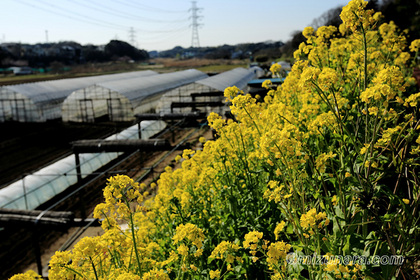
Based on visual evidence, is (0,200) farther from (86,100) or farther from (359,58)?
(86,100)

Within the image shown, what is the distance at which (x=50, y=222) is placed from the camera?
6734 mm

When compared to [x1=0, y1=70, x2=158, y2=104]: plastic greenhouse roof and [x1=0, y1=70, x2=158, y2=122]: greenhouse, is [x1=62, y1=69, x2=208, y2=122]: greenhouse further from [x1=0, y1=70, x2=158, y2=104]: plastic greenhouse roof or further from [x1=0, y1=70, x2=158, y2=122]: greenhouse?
[x1=0, y1=70, x2=158, y2=104]: plastic greenhouse roof

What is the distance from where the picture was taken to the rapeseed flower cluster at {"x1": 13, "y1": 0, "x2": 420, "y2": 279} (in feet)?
6.30

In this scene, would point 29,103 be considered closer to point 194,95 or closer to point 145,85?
point 145,85

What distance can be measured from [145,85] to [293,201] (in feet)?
75.7

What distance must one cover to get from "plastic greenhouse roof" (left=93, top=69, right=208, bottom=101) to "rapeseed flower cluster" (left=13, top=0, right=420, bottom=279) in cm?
1832

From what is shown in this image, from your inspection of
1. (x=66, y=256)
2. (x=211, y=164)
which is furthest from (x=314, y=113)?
(x=66, y=256)

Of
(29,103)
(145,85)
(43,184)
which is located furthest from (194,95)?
(43,184)

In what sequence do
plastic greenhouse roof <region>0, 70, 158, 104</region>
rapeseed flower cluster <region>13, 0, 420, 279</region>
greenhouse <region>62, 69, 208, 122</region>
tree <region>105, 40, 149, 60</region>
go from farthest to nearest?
1. tree <region>105, 40, 149, 60</region>
2. plastic greenhouse roof <region>0, 70, 158, 104</region>
3. greenhouse <region>62, 69, 208, 122</region>
4. rapeseed flower cluster <region>13, 0, 420, 279</region>

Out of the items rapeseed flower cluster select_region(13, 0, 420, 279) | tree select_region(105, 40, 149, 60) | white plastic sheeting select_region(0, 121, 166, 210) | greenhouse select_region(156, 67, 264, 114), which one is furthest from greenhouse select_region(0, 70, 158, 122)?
tree select_region(105, 40, 149, 60)

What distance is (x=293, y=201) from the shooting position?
2387mm

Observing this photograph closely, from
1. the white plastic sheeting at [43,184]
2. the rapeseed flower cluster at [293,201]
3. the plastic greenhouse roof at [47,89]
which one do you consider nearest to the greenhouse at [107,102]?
the plastic greenhouse roof at [47,89]

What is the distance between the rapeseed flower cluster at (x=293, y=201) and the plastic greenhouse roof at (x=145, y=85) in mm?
18316

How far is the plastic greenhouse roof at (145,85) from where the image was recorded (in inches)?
842
